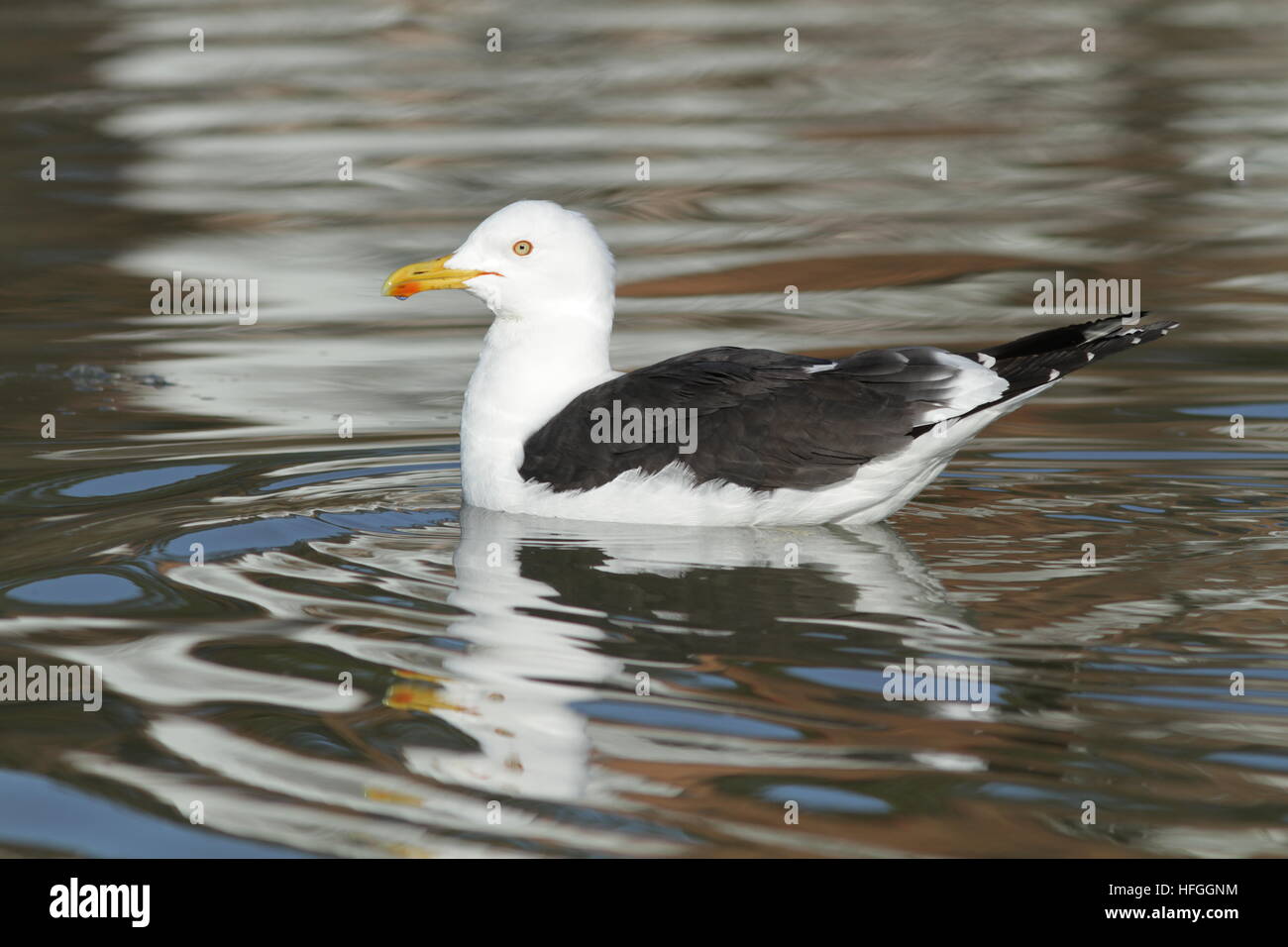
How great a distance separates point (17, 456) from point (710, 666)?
198 inches

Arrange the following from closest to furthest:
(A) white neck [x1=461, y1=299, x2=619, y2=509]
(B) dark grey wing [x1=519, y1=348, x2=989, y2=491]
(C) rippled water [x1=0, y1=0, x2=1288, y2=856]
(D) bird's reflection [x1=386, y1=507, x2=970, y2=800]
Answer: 1. (C) rippled water [x1=0, y1=0, x2=1288, y2=856]
2. (D) bird's reflection [x1=386, y1=507, x2=970, y2=800]
3. (B) dark grey wing [x1=519, y1=348, x2=989, y2=491]
4. (A) white neck [x1=461, y1=299, x2=619, y2=509]

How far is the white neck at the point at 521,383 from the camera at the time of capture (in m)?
8.30

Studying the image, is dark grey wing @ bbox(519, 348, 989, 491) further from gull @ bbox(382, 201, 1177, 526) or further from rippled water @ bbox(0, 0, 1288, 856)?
rippled water @ bbox(0, 0, 1288, 856)

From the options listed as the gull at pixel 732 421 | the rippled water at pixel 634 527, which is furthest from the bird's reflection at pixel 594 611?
the gull at pixel 732 421

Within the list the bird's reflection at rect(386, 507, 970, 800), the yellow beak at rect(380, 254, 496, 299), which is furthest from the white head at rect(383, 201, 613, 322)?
the bird's reflection at rect(386, 507, 970, 800)

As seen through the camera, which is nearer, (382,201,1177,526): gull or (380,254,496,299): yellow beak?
(382,201,1177,526): gull

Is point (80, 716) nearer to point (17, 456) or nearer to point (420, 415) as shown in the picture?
point (17, 456)

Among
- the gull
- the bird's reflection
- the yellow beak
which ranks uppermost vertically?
the yellow beak

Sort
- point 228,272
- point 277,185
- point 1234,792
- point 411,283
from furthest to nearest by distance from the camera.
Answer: point 277,185 → point 228,272 → point 411,283 → point 1234,792

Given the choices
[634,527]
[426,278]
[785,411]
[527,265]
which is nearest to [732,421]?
[785,411]

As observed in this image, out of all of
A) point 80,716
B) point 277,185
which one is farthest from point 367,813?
point 277,185

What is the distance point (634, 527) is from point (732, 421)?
0.68m

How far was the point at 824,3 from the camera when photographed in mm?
25719

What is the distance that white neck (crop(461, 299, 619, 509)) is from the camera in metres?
8.30
